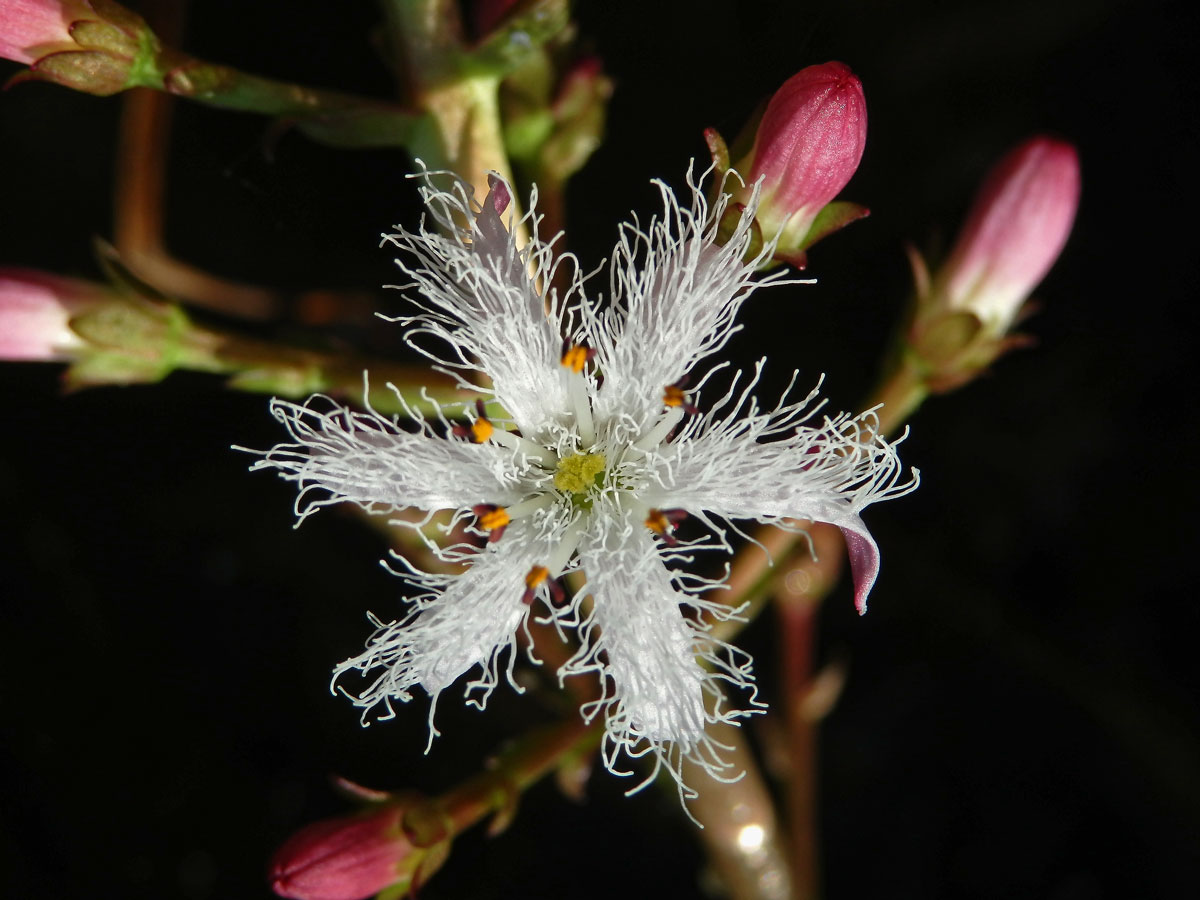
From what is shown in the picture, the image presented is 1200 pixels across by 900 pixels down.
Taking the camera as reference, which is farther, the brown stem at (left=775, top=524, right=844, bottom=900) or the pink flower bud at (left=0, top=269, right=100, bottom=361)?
the brown stem at (left=775, top=524, right=844, bottom=900)

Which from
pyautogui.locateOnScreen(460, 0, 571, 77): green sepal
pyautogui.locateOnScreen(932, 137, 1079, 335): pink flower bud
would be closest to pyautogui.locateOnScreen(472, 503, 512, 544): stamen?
pyautogui.locateOnScreen(460, 0, 571, 77): green sepal

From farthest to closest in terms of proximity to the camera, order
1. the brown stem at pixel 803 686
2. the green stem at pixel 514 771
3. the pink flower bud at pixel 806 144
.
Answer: the brown stem at pixel 803 686 → the green stem at pixel 514 771 → the pink flower bud at pixel 806 144

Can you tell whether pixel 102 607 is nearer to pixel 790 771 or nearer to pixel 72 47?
pixel 72 47

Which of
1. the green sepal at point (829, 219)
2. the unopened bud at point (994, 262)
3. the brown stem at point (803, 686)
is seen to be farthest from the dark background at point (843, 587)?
the green sepal at point (829, 219)

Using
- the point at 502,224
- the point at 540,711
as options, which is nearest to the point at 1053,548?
the point at 540,711

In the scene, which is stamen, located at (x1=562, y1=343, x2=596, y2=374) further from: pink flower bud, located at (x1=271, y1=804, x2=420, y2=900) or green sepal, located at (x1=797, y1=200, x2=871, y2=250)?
pink flower bud, located at (x1=271, y1=804, x2=420, y2=900)

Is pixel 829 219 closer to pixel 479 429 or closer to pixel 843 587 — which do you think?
pixel 479 429

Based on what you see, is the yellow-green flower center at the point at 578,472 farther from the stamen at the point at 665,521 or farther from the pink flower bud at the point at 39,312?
the pink flower bud at the point at 39,312

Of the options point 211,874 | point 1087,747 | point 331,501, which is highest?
point 331,501
